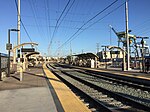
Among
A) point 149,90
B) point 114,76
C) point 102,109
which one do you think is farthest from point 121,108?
point 114,76

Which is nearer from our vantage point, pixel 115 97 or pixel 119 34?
pixel 115 97

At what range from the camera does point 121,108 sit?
369 inches

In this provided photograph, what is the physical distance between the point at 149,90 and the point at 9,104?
29.8ft

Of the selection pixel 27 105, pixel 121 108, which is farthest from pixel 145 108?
pixel 27 105

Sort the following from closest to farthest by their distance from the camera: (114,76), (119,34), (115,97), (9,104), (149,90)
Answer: (9,104)
(115,97)
(149,90)
(114,76)
(119,34)

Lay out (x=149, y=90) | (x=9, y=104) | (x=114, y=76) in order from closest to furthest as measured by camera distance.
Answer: (x=9, y=104), (x=149, y=90), (x=114, y=76)

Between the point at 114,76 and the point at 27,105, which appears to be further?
the point at 114,76

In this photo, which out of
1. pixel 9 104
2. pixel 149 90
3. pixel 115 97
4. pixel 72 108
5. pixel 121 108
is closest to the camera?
pixel 72 108

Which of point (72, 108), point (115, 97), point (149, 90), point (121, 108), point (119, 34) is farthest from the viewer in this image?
point (119, 34)

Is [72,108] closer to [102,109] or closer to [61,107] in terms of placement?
[61,107]

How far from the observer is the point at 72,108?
321 inches

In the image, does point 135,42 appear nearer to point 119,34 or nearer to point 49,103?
point 119,34

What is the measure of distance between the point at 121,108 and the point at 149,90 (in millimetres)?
5984

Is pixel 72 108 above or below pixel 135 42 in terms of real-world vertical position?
below
